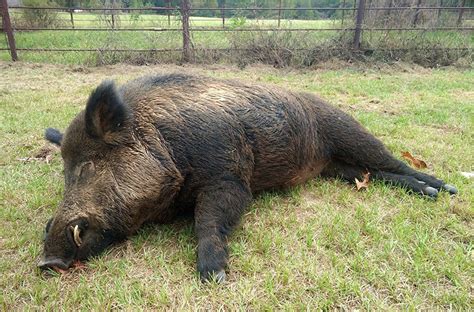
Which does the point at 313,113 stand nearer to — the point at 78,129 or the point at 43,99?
the point at 78,129

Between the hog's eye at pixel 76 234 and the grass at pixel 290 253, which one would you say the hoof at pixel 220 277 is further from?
the hog's eye at pixel 76 234

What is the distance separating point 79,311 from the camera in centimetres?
207

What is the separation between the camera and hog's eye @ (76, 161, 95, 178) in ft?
8.39

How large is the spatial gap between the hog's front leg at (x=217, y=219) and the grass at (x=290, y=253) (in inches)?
3.5

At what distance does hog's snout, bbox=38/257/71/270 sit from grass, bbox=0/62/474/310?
6 cm

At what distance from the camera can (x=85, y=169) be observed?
258cm

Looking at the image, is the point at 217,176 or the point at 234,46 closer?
the point at 217,176

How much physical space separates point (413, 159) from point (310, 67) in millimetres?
6936

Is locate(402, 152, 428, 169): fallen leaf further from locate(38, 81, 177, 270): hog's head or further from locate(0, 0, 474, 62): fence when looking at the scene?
locate(0, 0, 474, 62): fence

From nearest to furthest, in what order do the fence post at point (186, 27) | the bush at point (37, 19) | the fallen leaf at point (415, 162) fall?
the fallen leaf at point (415, 162)
the fence post at point (186, 27)
the bush at point (37, 19)

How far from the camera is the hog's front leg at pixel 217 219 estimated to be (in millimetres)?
2365

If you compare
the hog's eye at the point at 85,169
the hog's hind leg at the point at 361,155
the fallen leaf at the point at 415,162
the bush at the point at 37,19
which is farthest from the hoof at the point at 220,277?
the bush at the point at 37,19

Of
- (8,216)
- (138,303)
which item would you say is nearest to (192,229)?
(138,303)

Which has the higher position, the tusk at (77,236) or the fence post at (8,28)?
the fence post at (8,28)
